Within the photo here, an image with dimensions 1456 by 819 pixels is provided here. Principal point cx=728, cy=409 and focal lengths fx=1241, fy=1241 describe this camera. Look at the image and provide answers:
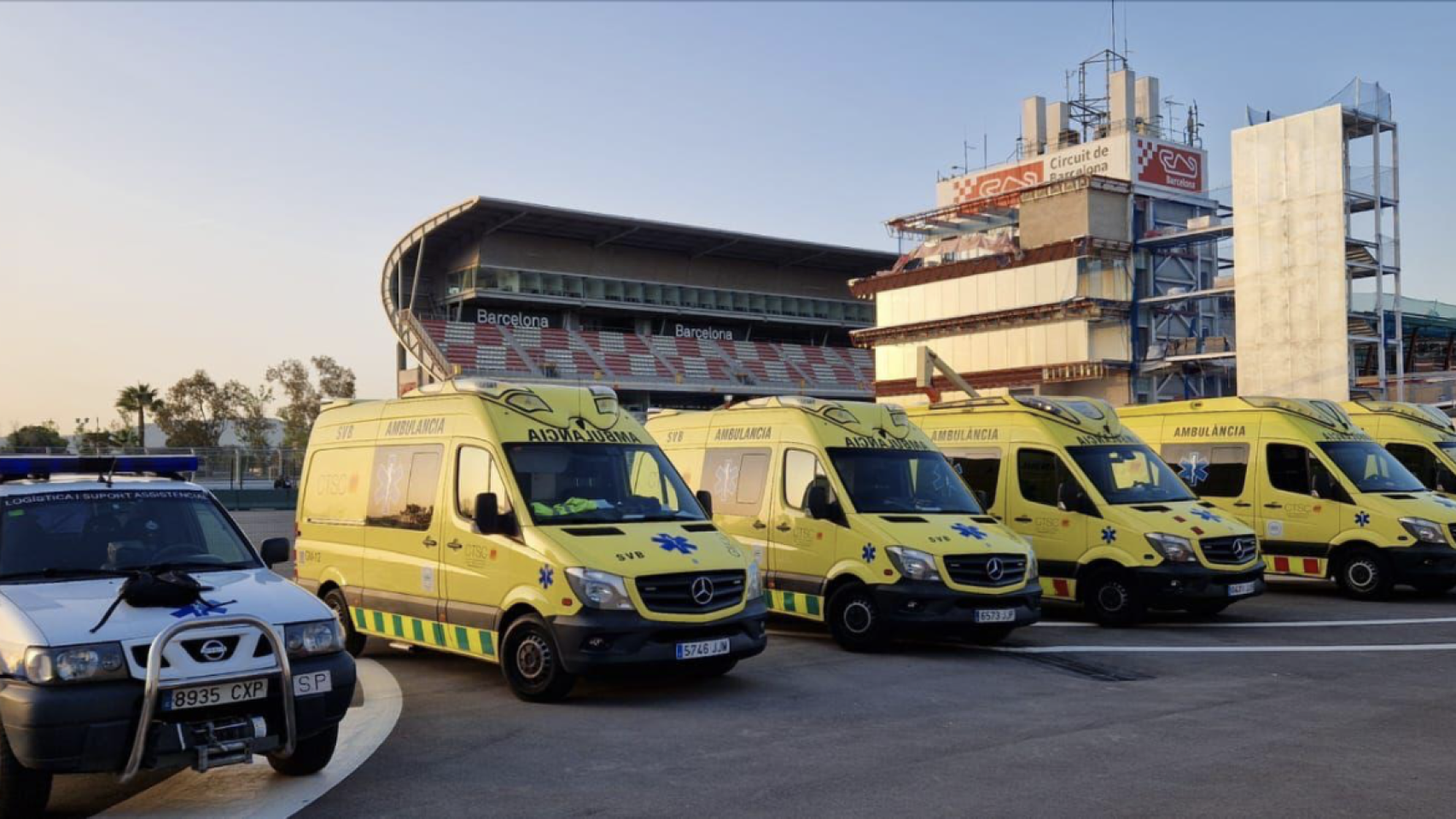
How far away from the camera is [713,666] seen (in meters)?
9.72

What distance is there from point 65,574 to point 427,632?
3.81m

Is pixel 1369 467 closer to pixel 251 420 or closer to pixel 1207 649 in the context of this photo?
pixel 1207 649

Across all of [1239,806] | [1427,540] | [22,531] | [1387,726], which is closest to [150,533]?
[22,531]

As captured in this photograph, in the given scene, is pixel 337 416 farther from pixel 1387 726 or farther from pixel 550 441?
pixel 1387 726

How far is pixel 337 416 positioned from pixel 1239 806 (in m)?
9.31

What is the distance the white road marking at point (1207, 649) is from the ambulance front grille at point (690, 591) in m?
3.53

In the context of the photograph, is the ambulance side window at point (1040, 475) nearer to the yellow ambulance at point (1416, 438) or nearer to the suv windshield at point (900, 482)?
the suv windshield at point (900, 482)

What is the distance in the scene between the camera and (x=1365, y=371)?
47.9m

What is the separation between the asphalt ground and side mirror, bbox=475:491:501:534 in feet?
4.22

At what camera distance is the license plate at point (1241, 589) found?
43.6 feet

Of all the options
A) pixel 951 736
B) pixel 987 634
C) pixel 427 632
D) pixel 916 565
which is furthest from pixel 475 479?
pixel 987 634

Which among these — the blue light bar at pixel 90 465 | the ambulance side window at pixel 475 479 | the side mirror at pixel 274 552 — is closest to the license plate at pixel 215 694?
the side mirror at pixel 274 552

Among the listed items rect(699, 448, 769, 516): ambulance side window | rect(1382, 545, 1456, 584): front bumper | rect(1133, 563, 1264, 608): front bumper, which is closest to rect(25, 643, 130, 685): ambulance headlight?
Answer: rect(699, 448, 769, 516): ambulance side window

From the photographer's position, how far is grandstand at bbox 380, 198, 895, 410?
5628cm
